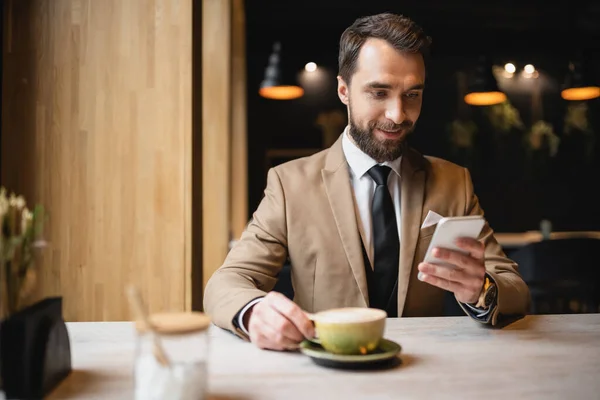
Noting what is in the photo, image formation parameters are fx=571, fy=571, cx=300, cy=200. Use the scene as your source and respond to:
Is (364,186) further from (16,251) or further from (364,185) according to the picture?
(16,251)

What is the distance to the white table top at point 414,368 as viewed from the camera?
943 mm

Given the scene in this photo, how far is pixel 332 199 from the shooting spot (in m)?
1.81

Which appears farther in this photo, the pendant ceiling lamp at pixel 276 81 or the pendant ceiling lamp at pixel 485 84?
the pendant ceiling lamp at pixel 485 84

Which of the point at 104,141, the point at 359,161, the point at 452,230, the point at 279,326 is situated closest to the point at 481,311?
the point at 452,230

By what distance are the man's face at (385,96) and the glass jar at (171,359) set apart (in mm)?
1048

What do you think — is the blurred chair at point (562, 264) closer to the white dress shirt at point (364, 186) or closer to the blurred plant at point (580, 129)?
the white dress shirt at point (364, 186)

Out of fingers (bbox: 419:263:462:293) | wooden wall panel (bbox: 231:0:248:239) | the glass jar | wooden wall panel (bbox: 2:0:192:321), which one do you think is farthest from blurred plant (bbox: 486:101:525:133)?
the glass jar

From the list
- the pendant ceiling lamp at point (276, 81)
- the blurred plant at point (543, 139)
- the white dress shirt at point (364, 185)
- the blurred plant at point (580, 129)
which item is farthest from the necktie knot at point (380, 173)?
the blurred plant at point (580, 129)

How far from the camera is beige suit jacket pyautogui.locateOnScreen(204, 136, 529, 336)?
174 cm

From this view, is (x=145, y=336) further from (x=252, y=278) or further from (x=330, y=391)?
(x=252, y=278)

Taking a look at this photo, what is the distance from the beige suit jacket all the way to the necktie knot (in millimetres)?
65

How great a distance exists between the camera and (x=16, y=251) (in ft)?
3.01

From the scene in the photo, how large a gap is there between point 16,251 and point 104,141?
5.13 ft

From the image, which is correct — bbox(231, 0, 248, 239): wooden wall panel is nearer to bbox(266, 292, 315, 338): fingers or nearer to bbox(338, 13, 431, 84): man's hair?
bbox(338, 13, 431, 84): man's hair
